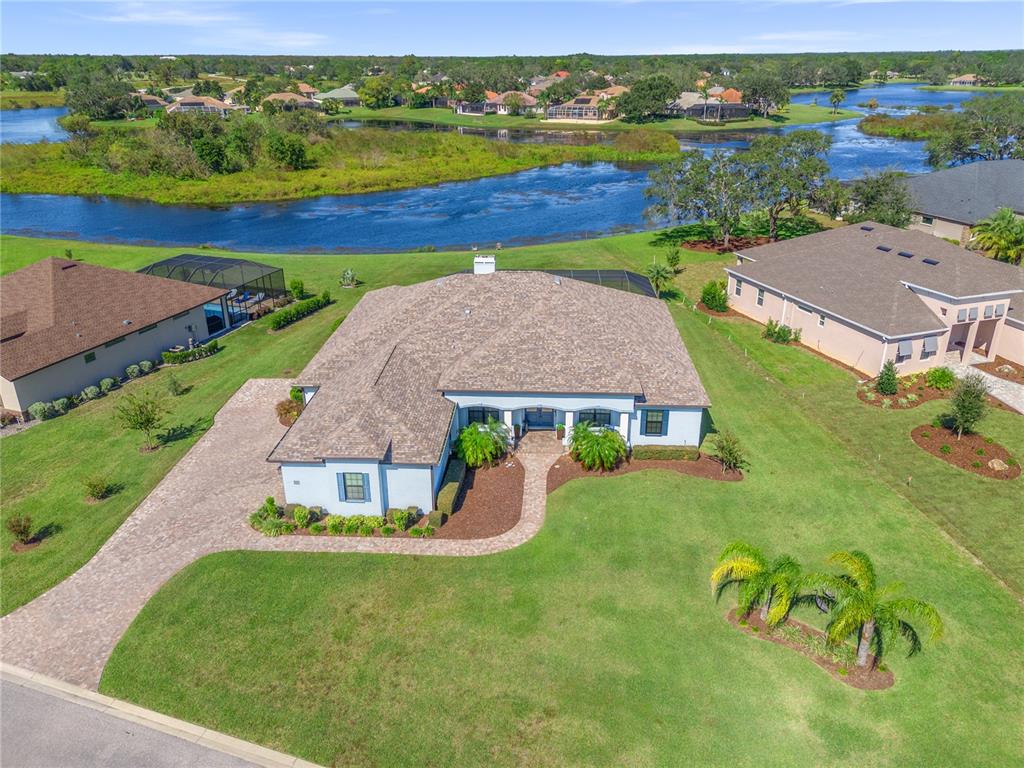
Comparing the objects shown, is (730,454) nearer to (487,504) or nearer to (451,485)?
(487,504)

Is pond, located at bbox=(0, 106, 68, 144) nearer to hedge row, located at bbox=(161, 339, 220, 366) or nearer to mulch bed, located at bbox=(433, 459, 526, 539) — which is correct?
hedge row, located at bbox=(161, 339, 220, 366)

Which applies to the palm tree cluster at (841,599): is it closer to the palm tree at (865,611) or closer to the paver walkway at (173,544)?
the palm tree at (865,611)

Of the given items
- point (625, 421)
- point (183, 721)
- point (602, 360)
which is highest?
point (602, 360)

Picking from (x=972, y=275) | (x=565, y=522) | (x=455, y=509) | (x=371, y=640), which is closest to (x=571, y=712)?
(x=371, y=640)

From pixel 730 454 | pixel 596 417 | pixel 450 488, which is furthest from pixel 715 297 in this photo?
pixel 450 488

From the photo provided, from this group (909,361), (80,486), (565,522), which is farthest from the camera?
(909,361)

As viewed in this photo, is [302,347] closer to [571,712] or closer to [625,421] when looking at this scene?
[625,421]

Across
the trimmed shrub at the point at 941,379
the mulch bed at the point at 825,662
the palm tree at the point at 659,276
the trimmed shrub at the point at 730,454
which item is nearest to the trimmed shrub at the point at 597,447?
the trimmed shrub at the point at 730,454
